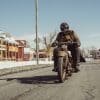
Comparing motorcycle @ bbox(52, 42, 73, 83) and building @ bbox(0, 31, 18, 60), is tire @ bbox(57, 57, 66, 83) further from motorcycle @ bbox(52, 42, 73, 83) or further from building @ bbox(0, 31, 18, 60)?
building @ bbox(0, 31, 18, 60)

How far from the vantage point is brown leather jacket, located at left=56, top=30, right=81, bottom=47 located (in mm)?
15889

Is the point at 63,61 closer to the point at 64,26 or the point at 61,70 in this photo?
the point at 61,70

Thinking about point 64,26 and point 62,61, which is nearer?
point 62,61

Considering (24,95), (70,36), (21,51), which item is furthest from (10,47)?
(24,95)

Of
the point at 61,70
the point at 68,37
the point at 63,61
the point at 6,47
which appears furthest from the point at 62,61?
the point at 6,47

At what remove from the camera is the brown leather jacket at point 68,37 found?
52.1 feet

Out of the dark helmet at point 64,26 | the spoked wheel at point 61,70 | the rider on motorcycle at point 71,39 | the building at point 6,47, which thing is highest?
the building at point 6,47

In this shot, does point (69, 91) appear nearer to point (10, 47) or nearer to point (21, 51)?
point (10, 47)

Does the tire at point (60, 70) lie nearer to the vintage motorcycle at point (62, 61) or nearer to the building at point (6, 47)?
the vintage motorcycle at point (62, 61)

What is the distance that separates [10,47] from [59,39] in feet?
226

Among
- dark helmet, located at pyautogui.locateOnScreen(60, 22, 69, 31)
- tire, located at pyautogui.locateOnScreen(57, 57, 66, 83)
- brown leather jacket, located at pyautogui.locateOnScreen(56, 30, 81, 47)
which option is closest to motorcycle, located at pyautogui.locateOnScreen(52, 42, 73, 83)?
tire, located at pyautogui.locateOnScreen(57, 57, 66, 83)

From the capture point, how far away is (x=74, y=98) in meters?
9.77

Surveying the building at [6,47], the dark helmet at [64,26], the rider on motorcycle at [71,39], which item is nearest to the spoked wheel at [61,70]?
the rider on motorcycle at [71,39]

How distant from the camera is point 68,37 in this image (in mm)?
15953
